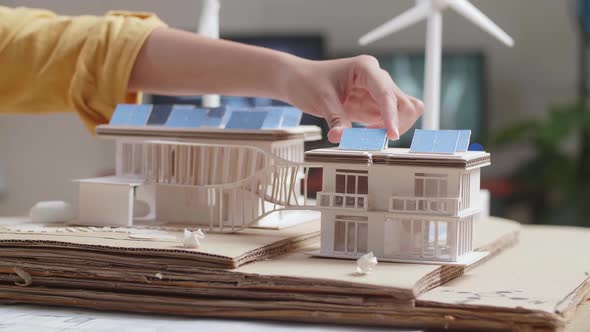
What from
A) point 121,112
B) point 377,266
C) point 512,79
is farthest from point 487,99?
point 377,266

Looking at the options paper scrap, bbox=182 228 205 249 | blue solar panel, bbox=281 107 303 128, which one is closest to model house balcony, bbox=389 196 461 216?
paper scrap, bbox=182 228 205 249

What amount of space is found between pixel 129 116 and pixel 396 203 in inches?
18.0

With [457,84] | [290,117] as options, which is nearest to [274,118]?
[290,117]

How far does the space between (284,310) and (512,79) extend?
2849mm

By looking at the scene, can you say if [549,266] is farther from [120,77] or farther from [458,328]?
[120,77]

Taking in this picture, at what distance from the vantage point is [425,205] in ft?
3.22

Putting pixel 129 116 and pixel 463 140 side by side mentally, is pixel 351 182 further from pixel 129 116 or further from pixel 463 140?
pixel 129 116

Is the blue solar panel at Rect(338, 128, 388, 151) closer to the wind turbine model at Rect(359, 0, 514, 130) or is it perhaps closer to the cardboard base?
the cardboard base

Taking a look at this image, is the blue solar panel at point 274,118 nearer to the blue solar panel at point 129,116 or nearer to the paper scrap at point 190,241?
the blue solar panel at point 129,116

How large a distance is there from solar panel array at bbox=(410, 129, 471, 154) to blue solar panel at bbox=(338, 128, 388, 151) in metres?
0.04

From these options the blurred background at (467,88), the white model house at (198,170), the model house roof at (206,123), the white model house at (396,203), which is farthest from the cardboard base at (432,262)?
the blurred background at (467,88)

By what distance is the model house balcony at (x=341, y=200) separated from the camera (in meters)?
1.00

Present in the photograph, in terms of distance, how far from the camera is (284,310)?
2.85 feet

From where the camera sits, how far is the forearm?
4.00 ft
